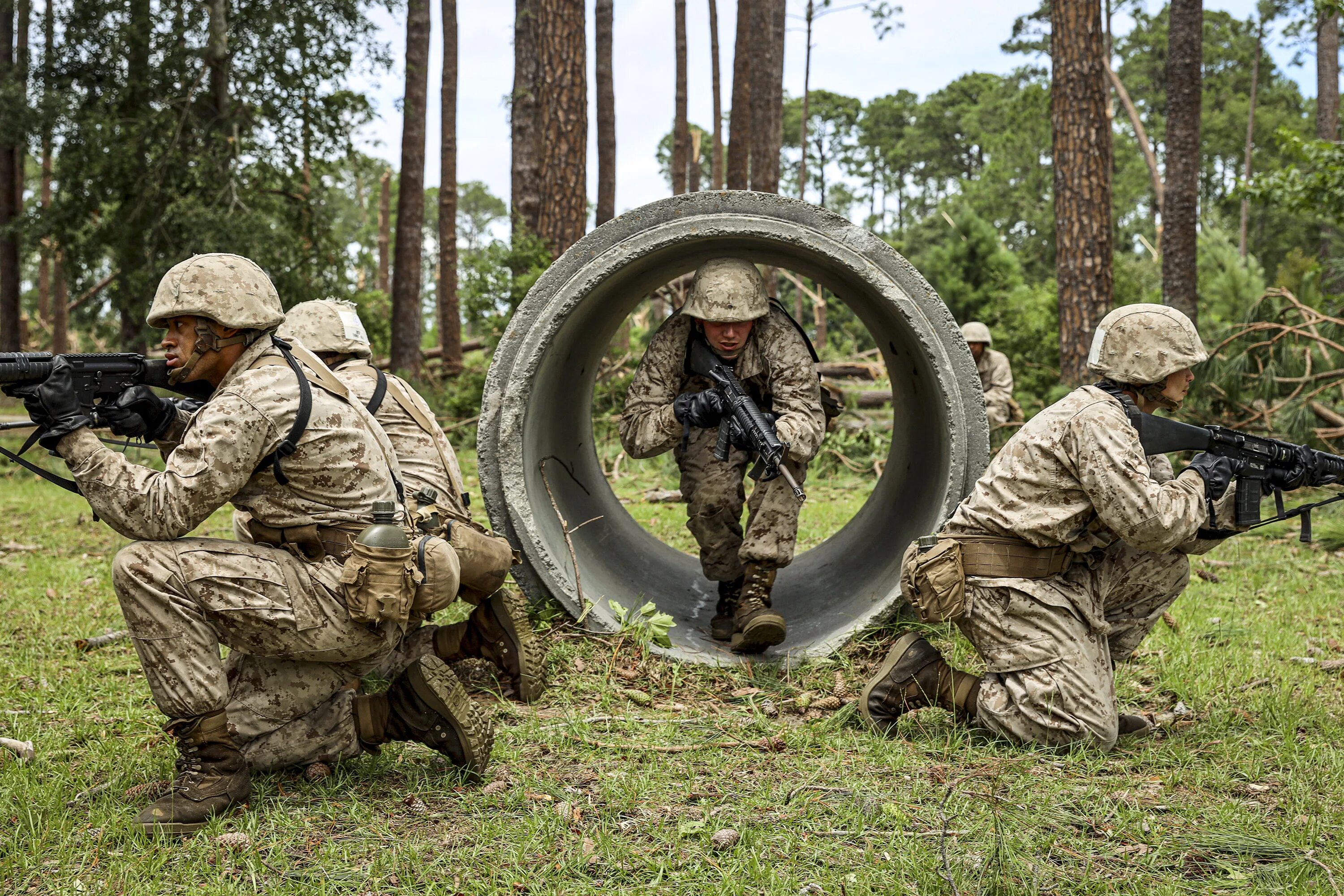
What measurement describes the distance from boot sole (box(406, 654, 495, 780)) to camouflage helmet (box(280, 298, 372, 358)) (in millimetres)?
1812

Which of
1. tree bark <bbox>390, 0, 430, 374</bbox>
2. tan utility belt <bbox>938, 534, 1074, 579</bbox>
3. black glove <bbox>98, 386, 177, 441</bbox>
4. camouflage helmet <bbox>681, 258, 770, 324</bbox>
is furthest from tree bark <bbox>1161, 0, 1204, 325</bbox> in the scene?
black glove <bbox>98, 386, 177, 441</bbox>

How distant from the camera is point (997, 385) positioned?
965cm

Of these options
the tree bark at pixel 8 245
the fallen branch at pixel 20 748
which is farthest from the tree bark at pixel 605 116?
the fallen branch at pixel 20 748

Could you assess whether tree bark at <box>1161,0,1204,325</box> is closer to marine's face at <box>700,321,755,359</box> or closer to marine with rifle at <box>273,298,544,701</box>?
marine's face at <box>700,321,755,359</box>

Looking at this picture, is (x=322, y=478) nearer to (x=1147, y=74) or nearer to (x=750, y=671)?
(x=750, y=671)

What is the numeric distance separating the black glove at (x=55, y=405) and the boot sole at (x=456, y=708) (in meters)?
1.21

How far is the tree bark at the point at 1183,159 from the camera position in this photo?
432 inches

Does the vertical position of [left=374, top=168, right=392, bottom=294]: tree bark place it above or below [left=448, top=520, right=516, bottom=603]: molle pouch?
above

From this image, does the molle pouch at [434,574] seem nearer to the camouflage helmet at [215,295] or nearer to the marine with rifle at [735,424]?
the camouflage helmet at [215,295]

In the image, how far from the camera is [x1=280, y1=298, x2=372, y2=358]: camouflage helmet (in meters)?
4.93

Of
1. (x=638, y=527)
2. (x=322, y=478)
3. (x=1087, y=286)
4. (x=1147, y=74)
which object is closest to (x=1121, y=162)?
(x=1147, y=74)

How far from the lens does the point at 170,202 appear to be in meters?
11.5

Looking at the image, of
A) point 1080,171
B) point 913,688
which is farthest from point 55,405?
point 1080,171

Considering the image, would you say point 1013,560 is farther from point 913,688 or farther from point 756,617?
point 756,617
